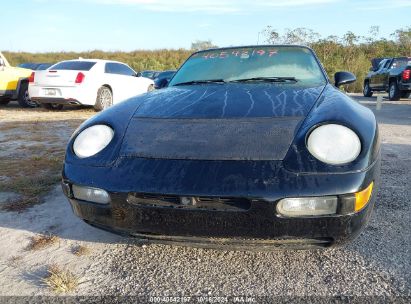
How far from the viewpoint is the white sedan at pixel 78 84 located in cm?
908

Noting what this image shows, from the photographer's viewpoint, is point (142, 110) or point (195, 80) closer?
point (142, 110)

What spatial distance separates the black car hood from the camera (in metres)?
2.00

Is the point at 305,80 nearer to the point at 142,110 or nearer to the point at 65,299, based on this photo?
the point at 142,110

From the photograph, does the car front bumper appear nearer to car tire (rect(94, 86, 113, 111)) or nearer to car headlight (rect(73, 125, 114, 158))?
car headlight (rect(73, 125, 114, 158))

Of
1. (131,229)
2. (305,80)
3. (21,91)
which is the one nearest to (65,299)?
(131,229)

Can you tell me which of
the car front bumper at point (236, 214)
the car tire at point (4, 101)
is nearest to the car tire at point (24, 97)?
the car tire at point (4, 101)

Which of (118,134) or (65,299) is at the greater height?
(118,134)

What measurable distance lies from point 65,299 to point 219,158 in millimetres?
1004

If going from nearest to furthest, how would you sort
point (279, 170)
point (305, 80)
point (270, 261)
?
point (279, 170), point (270, 261), point (305, 80)

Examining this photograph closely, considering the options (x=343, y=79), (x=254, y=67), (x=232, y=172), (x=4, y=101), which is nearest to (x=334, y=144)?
(x=232, y=172)

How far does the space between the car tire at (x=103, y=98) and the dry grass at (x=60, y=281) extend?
778 cm

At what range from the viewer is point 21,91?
10.6 meters

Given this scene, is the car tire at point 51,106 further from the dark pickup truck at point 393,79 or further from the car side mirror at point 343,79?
the dark pickup truck at point 393,79

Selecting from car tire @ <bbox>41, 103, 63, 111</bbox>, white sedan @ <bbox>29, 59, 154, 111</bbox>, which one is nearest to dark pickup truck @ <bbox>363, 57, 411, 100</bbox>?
white sedan @ <bbox>29, 59, 154, 111</bbox>
